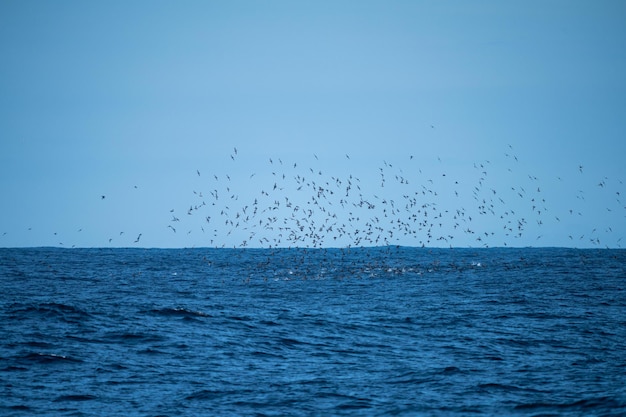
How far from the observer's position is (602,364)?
86.6 ft

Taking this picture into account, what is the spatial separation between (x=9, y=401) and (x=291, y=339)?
1370 centimetres

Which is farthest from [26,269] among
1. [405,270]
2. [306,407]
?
[306,407]

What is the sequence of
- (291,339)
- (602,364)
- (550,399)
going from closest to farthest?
(550,399) < (602,364) < (291,339)

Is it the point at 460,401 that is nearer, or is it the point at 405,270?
the point at 460,401

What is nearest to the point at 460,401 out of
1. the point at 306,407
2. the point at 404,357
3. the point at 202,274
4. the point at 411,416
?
the point at 411,416

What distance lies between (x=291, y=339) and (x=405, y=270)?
43.5 m

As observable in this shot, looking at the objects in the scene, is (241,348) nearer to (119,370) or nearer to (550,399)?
(119,370)

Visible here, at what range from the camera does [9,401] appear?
20.6 metres

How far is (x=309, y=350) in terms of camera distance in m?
29.5

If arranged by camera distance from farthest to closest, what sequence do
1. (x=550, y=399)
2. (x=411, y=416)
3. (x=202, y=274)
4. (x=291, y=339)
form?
(x=202, y=274) → (x=291, y=339) → (x=550, y=399) → (x=411, y=416)

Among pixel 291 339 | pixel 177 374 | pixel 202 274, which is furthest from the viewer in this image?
pixel 202 274

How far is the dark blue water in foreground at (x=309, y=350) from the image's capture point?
2112 centimetres

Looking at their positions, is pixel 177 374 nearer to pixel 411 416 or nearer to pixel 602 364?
pixel 411 416

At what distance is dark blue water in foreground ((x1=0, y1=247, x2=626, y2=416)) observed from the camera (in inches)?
832
